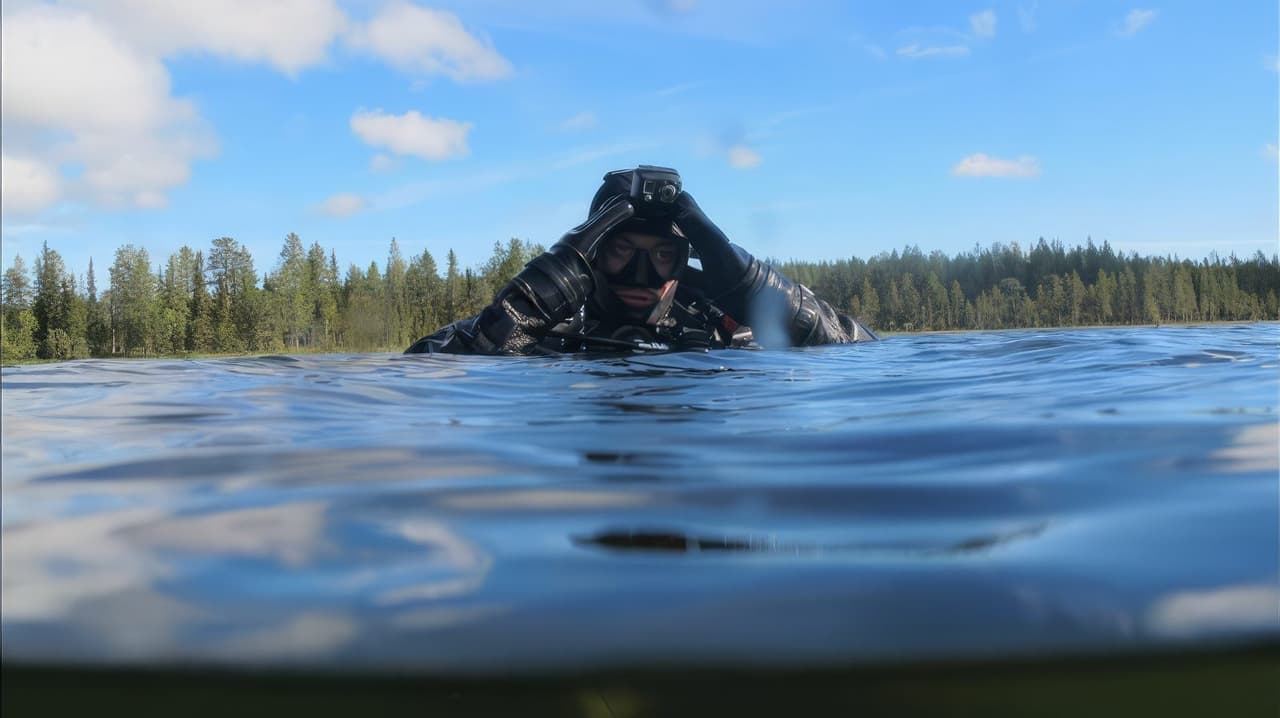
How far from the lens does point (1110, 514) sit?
1.39 metres

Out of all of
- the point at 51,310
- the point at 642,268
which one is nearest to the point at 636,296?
the point at 642,268

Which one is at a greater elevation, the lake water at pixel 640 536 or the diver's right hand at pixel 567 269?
the diver's right hand at pixel 567 269

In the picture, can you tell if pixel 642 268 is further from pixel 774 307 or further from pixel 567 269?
pixel 774 307

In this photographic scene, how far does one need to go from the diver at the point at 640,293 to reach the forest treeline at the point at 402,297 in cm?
4939

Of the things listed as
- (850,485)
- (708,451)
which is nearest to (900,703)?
(850,485)

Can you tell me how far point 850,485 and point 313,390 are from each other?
9.33 ft

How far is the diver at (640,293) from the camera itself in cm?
705

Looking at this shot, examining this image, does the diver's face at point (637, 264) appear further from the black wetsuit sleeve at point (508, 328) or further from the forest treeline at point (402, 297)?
the forest treeline at point (402, 297)

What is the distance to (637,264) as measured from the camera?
24.8 ft

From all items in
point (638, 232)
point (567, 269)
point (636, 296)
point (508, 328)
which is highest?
point (638, 232)

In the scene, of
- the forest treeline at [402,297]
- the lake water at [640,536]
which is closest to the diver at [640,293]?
the lake water at [640,536]

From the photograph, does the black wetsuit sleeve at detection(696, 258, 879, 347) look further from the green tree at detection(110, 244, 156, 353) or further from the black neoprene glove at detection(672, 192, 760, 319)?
the green tree at detection(110, 244, 156, 353)

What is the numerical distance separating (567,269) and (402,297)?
2961 inches

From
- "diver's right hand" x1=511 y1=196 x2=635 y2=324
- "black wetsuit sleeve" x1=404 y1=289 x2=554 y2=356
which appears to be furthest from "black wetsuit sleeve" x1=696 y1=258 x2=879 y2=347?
"black wetsuit sleeve" x1=404 y1=289 x2=554 y2=356
